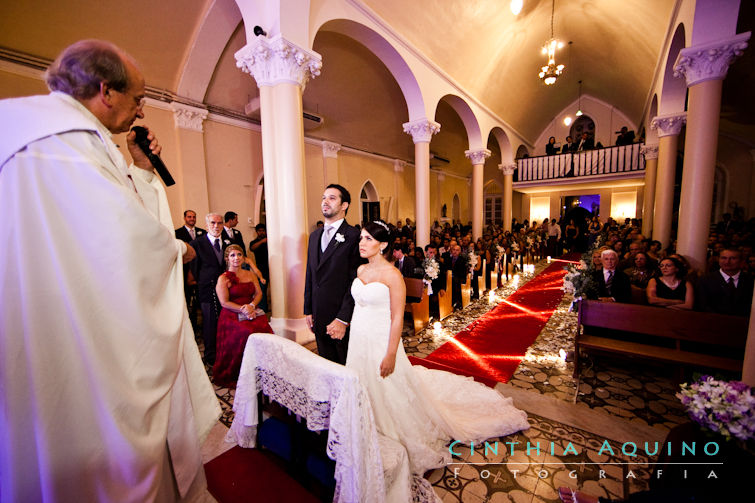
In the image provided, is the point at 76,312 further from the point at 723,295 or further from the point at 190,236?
the point at 723,295

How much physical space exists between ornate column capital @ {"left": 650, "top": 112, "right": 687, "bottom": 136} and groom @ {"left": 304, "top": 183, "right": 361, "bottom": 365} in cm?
997

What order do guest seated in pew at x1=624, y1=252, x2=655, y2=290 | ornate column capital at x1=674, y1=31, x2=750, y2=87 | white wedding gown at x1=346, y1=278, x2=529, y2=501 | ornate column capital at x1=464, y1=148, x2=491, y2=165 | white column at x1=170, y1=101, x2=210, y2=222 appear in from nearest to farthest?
white wedding gown at x1=346, y1=278, x2=529, y2=501 → ornate column capital at x1=674, y1=31, x2=750, y2=87 → guest seated in pew at x1=624, y1=252, x2=655, y2=290 → white column at x1=170, y1=101, x2=210, y2=222 → ornate column capital at x1=464, y1=148, x2=491, y2=165

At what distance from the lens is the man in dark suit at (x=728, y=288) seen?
366 centimetres

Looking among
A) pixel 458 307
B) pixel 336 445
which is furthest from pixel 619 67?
pixel 336 445

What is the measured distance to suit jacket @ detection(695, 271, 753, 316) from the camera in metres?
3.67

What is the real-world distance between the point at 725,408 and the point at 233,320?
4.00 metres

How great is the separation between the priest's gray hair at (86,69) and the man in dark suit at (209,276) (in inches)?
127

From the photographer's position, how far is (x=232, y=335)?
366 cm

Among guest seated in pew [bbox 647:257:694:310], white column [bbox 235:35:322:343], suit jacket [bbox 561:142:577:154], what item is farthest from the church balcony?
white column [bbox 235:35:322:343]

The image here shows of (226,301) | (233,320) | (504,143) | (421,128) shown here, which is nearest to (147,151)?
(226,301)

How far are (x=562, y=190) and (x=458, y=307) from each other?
1781 centimetres

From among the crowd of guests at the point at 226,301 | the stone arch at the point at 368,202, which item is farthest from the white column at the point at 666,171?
the crowd of guests at the point at 226,301

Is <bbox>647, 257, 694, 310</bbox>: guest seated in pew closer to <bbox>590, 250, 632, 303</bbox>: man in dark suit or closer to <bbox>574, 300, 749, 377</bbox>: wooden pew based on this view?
<bbox>590, 250, 632, 303</bbox>: man in dark suit

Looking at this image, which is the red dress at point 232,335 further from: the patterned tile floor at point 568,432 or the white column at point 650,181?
the white column at point 650,181
